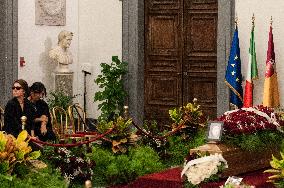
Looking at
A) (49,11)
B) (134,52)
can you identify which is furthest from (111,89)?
(49,11)

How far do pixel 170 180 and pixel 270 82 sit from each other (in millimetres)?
4789

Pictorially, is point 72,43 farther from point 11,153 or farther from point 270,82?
point 11,153

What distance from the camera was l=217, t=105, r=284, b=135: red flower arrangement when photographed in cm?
1036

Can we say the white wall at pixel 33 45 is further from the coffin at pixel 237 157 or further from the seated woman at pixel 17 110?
the coffin at pixel 237 157

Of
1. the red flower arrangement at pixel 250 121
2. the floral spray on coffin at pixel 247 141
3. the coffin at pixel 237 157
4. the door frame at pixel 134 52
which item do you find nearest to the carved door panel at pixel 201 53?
the door frame at pixel 134 52

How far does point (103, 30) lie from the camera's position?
16.6 meters

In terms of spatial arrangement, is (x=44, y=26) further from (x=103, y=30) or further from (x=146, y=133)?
(x=146, y=133)

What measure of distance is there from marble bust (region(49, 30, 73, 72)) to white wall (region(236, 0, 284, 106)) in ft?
11.7

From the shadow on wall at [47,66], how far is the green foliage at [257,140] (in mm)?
7020

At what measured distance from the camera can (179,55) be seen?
52.5 ft

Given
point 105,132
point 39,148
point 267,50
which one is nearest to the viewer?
point 39,148

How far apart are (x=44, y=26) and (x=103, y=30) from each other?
1271 millimetres

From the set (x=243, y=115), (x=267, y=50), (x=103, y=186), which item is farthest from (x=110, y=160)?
(x=267, y=50)

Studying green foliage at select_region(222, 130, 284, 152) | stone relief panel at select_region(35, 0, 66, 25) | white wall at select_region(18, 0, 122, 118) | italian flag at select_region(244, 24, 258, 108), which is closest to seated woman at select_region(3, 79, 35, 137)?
green foliage at select_region(222, 130, 284, 152)
